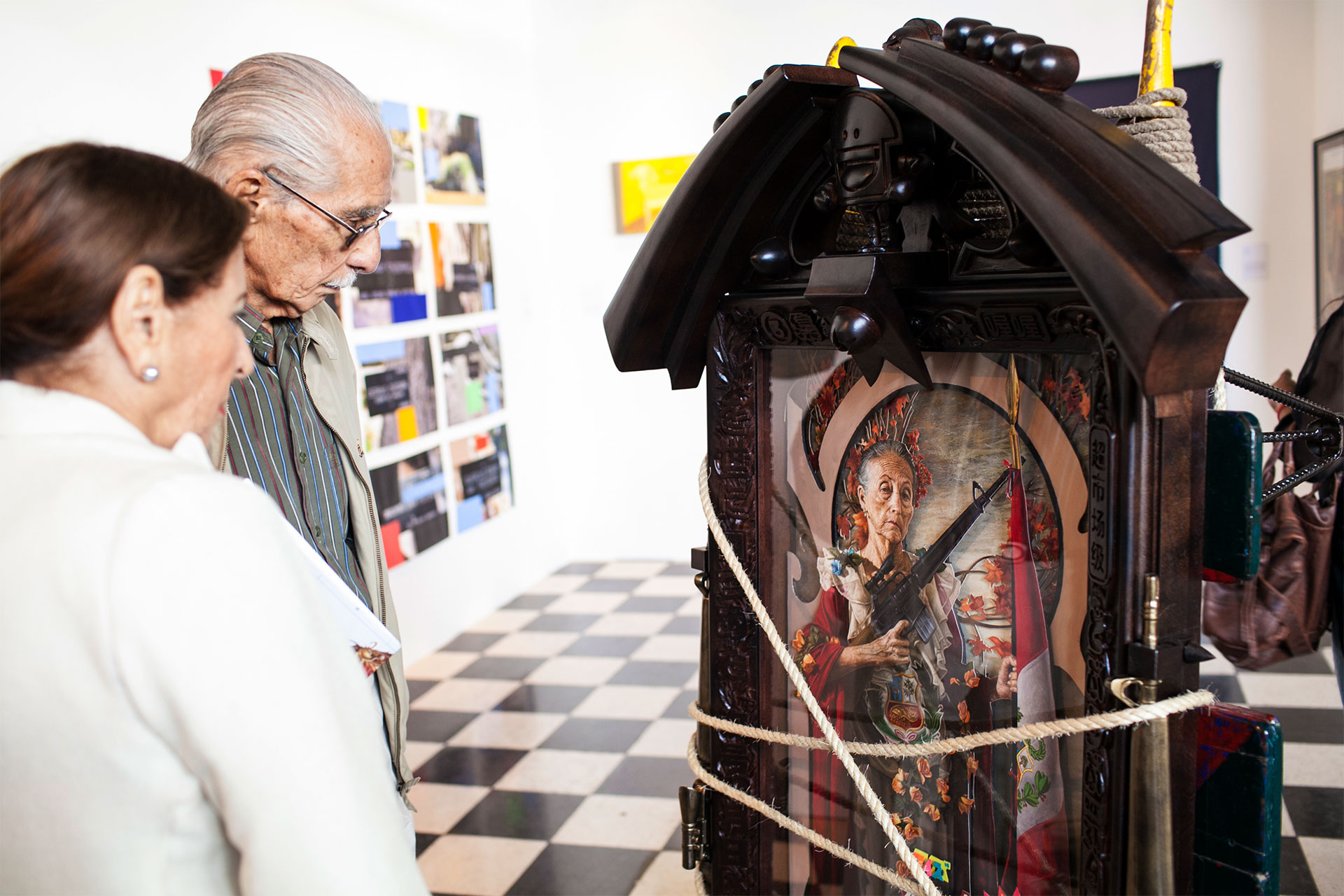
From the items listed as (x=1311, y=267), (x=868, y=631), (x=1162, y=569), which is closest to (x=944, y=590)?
(x=868, y=631)

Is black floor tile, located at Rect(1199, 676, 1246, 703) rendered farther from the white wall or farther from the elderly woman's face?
the elderly woman's face

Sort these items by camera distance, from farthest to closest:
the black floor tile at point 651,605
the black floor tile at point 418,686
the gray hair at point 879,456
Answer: the black floor tile at point 651,605 → the black floor tile at point 418,686 → the gray hair at point 879,456

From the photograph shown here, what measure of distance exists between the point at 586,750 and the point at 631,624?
1.18 meters

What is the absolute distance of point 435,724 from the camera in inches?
132

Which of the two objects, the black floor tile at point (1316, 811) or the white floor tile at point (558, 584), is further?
the white floor tile at point (558, 584)

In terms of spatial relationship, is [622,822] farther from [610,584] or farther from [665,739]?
[610,584]

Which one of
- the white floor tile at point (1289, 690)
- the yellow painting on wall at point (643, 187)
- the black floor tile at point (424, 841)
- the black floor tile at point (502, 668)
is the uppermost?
the yellow painting on wall at point (643, 187)

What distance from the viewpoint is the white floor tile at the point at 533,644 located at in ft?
13.0

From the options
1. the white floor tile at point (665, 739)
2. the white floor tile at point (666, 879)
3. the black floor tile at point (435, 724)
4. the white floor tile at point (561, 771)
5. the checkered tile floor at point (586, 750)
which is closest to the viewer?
the white floor tile at point (666, 879)

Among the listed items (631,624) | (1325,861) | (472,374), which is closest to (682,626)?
(631,624)

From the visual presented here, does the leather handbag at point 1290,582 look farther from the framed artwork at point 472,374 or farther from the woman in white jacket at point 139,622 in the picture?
the framed artwork at point 472,374

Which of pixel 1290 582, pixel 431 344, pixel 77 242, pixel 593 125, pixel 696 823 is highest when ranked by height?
pixel 593 125

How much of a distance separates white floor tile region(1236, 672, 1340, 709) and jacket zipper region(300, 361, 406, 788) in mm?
2738

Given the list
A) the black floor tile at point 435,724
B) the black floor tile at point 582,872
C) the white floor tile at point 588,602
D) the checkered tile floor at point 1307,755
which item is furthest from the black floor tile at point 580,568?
the checkered tile floor at point 1307,755
